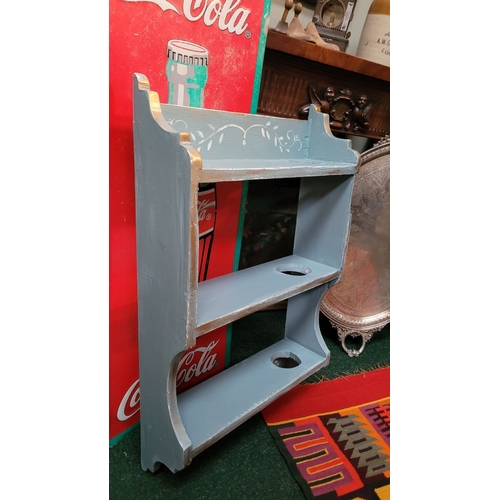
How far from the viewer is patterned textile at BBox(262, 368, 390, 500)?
1.09 metres

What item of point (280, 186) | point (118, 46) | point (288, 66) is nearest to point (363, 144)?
point (280, 186)

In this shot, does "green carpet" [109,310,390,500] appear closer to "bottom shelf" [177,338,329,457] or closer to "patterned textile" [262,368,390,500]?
"patterned textile" [262,368,390,500]

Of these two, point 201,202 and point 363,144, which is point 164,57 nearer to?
point 201,202

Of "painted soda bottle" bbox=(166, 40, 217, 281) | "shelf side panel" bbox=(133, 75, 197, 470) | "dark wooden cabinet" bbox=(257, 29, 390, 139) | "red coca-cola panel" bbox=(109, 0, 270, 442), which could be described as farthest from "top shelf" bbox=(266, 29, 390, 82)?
"shelf side panel" bbox=(133, 75, 197, 470)

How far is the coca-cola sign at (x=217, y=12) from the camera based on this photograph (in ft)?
2.85

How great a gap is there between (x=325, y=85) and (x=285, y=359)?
996mm

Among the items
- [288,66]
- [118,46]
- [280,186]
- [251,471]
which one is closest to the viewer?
[118,46]

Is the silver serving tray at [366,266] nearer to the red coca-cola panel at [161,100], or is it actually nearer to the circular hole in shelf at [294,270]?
the circular hole in shelf at [294,270]

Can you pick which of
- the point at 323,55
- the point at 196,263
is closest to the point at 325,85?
the point at 323,55

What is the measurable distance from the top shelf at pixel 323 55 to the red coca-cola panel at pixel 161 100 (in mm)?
174

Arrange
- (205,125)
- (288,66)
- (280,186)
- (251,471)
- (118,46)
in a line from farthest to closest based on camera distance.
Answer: (280,186), (288,66), (251,471), (205,125), (118,46)

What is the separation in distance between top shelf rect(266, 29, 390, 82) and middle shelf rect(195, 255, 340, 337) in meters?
0.67

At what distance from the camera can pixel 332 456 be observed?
1178 millimetres
